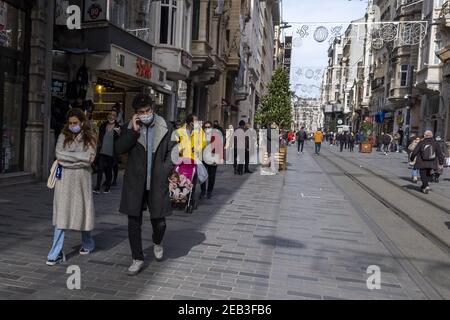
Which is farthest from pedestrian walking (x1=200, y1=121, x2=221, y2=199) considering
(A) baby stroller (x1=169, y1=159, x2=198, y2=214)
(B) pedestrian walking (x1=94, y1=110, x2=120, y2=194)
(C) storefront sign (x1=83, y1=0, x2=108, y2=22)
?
(C) storefront sign (x1=83, y1=0, x2=108, y2=22)

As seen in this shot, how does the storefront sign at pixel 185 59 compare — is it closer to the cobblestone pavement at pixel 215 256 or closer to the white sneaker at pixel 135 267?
the cobblestone pavement at pixel 215 256

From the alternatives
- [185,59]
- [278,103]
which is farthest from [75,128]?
[278,103]

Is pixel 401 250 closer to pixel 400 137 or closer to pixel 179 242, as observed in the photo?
pixel 179 242

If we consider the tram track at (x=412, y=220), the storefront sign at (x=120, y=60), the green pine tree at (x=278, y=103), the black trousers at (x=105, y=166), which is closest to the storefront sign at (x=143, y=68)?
the storefront sign at (x=120, y=60)

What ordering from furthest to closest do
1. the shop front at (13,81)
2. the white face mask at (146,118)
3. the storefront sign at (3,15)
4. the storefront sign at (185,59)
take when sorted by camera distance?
the storefront sign at (185,59)
the shop front at (13,81)
the storefront sign at (3,15)
the white face mask at (146,118)

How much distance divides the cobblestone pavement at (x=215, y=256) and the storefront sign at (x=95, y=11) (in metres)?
5.28

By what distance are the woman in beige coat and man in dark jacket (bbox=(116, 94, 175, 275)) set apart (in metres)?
0.59

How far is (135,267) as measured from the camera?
508cm

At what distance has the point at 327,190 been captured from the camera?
13281 millimetres

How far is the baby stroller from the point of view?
8.69m

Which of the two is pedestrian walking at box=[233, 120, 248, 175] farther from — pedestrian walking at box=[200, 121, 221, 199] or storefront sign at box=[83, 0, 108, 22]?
storefront sign at box=[83, 0, 108, 22]

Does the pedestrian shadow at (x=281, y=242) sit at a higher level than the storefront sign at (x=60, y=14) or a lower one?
lower

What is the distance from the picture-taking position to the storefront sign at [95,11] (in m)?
13.0

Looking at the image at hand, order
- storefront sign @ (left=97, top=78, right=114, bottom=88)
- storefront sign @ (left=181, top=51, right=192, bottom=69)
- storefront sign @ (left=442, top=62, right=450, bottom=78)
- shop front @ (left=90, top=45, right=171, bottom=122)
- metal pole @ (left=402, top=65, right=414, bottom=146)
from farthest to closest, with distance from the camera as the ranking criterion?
metal pole @ (left=402, top=65, right=414, bottom=146), storefront sign @ (left=442, top=62, right=450, bottom=78), storefront sign @ (left=181, top=51, right=192, bottom=69), storefront sign @ (left=97, top=78, right=114, bottom=88), shop front @ (left=90, top=45, right=171, bottom=122)
